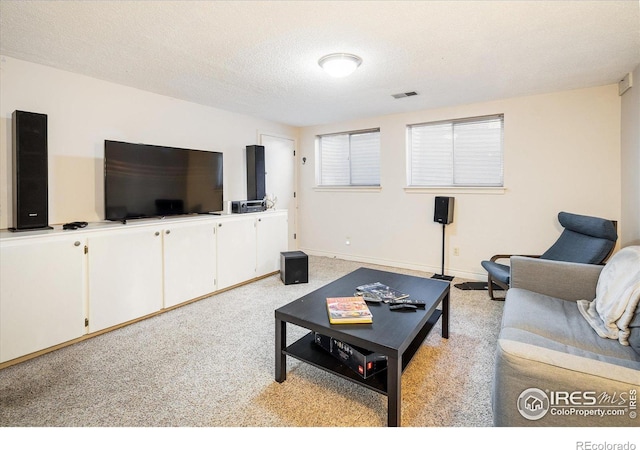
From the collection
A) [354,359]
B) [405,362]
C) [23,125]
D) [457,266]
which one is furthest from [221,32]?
[457,266]

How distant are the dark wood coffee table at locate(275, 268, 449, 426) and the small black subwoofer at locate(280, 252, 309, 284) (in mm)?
1518

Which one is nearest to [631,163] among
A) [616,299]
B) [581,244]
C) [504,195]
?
[581,244]

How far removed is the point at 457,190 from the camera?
4.14m

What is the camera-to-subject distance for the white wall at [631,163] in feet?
8.82

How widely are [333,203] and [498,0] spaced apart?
3.71 meters

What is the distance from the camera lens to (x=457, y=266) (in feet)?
13.9

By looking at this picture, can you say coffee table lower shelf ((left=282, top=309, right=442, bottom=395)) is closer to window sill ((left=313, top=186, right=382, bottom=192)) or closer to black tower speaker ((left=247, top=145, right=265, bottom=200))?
black tower speaker ((left=247, top=145, right=265, bottom=200))

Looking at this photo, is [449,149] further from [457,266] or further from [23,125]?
[23,125]

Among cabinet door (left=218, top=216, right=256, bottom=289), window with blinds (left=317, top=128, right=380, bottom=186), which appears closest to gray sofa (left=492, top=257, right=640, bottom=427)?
cabinet door (left=218, top=216, right=256, bottom=289)

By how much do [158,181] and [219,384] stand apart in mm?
2146

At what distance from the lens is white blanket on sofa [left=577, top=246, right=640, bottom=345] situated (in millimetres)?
1565

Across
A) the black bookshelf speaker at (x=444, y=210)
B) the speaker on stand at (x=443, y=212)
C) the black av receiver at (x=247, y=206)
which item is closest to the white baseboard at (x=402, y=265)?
the speaker on stand at (x=443, y=212)

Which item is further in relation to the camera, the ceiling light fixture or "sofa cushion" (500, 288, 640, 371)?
the ceiling light fixture

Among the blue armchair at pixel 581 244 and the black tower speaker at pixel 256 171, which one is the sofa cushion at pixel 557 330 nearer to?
the blue armchair at pixel 581 244
